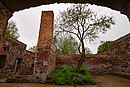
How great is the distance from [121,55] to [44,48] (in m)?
7.55

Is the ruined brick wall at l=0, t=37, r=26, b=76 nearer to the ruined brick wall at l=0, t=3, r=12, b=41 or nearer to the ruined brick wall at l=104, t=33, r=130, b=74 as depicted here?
the ruined brick wall at l=0, t=3, r=12, b=41

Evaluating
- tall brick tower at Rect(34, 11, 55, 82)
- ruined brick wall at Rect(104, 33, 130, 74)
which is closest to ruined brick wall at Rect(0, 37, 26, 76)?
tall brick tower at Rect(34, 11, 55, 82)

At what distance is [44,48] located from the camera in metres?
10.2

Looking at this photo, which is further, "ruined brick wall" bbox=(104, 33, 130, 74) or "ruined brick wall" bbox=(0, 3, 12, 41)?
"ruined brick wall" bbox=(104, 33, 130, 74)

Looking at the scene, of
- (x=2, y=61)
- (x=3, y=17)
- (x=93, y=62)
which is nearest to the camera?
(x=3, y=17)

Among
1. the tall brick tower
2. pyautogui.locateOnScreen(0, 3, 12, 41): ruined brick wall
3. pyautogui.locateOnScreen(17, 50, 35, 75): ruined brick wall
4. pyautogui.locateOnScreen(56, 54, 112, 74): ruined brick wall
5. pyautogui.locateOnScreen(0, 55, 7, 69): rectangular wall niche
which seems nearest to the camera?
pyautogui.locateOnScreen(0, 3, 12, 41): ruined brick wall

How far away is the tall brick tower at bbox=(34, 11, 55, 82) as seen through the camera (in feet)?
31.9

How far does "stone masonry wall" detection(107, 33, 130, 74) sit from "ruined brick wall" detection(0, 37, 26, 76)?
1014 cm

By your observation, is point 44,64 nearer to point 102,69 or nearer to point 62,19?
point 62,19

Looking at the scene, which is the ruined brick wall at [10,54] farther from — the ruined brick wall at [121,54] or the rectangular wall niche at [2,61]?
the ruined brick wall at [121,54]

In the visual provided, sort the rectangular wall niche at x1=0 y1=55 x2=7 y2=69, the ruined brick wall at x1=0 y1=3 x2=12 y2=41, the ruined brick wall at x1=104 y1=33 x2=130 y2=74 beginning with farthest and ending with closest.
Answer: the rectangular wall niche at x1=0 y1=55 x2=7 y2=69, the ruined brick wall at x1=104 y1=33 x2=130 y2=74, the ruined brick wall at x1=0 y1=3 x2=12 y2=41

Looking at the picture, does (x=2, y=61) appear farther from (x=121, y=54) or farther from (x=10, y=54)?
(x=121, y=54)

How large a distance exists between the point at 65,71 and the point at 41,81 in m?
2.20

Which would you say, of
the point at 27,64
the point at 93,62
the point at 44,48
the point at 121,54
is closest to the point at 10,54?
the point at 27,64
